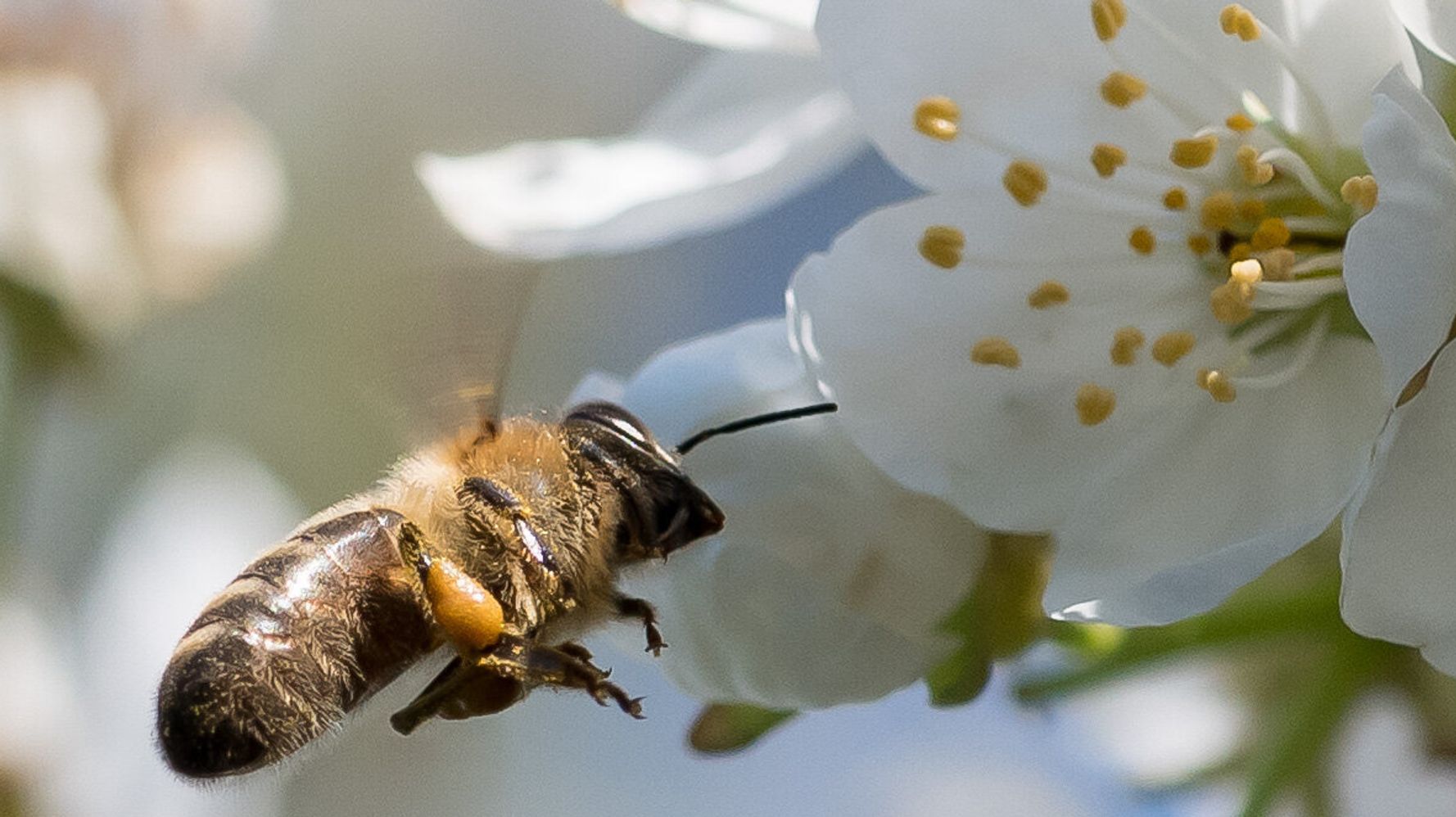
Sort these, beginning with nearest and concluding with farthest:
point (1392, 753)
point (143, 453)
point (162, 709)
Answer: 1. point (162, 709)
2. point (1392, 753)
3. point (143, 453)

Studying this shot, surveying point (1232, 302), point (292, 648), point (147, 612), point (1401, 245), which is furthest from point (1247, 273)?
point (147, 612)

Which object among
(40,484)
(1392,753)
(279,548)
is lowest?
(40,484)

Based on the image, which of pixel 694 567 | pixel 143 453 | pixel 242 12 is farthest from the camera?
pixel 143 453

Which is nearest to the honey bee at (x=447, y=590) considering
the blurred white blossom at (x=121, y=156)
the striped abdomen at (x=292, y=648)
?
the striped abdomen at (x=292, y=648)

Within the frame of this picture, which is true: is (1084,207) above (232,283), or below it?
above

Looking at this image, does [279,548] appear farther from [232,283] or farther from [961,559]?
[232,283]

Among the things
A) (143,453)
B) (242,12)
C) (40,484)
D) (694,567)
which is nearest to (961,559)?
(694,567)

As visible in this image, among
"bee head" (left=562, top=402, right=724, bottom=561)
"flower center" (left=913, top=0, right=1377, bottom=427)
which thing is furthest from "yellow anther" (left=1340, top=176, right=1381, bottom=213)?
Result: "bee head" (left=562, top=402, right=724, bottom=561)
